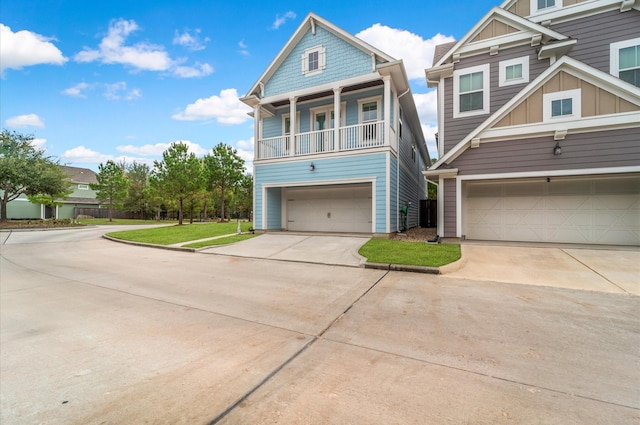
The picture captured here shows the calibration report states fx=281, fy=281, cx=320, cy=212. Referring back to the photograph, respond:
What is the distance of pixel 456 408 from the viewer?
2070 millimetres

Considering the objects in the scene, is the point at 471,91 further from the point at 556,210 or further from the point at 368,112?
the point at 556,210

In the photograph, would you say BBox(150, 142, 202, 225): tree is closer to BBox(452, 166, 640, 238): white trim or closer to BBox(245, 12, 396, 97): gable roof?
BBox(245, 12, 396, 97): gable roof

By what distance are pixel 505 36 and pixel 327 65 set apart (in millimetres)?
6961

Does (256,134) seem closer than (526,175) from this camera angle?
No

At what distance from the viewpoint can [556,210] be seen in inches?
392

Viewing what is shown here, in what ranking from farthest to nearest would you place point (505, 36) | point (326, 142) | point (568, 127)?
point (326, 142)
point (505, 36)
point (568, 127)

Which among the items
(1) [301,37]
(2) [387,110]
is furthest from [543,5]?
(1) [301,37]

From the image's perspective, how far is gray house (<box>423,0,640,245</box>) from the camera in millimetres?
8477

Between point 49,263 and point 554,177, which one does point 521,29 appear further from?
point 49,263

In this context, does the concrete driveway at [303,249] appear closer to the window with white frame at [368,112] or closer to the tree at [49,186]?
the window with white frame at [368,112]

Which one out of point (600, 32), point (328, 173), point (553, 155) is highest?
point (600, 32)

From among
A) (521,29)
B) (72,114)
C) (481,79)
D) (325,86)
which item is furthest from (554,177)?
(72,114)

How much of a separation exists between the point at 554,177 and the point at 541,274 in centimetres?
502

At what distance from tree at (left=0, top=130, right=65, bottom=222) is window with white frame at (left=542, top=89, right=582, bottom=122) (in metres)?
32.6
